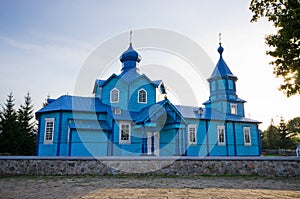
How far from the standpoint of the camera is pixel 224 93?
24234 mm

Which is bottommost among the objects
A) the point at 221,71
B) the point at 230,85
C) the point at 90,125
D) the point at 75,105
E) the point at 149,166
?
the point at 149,166

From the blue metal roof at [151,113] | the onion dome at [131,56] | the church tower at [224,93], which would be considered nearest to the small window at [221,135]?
the church tower at [224,93]

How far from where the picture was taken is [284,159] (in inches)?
412

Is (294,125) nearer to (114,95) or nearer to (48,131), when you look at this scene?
(114,95)

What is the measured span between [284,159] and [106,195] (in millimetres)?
8197

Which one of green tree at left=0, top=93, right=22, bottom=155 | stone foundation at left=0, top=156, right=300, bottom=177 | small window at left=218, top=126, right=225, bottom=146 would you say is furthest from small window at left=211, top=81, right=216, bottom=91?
green tree at left=0, top=93, right=22, bottom=155

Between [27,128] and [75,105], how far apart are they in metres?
14.2

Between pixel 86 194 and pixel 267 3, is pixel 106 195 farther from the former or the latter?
pixel 267 3

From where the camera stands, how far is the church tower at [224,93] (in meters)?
23.8

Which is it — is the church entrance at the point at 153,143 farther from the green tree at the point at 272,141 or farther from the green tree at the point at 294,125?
the green tree at the point at 294,125

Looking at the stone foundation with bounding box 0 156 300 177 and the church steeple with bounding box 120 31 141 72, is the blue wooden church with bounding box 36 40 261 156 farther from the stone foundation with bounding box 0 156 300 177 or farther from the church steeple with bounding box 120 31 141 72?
the stone foundation with bounding box 0 156 300 177

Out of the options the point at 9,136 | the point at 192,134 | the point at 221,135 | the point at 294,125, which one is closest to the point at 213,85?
the point at 221,135

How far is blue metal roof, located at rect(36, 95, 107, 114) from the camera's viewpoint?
16.6m

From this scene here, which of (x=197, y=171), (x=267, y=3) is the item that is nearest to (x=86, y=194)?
(x=197, y=171)
